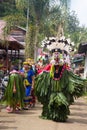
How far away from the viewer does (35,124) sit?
9703mm

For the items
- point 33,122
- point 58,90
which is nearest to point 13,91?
point 58,90

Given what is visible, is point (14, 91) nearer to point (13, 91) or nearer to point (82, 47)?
point (13, 91)

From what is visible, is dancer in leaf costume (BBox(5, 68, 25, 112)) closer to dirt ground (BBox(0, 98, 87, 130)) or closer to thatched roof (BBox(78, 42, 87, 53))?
dirt ground (BBox(0, 98, 87, 130))

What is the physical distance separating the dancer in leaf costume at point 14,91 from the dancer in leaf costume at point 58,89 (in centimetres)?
156

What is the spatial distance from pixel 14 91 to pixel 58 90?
6.66 ft

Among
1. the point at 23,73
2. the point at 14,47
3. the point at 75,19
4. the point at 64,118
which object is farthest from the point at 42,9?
the point at 75,19

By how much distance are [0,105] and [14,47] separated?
1254 cm

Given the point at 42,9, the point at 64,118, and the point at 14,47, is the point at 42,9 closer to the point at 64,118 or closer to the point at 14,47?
the point at 14,47

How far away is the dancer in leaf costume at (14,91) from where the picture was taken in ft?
39.5

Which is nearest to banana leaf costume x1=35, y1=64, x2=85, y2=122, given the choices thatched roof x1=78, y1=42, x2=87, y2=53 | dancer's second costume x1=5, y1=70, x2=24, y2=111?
dancer's second costume x1=5, y1=70, x2=24, y2=111

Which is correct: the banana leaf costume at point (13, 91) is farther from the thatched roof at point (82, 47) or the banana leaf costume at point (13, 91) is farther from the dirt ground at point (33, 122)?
the thatched roof at point (82, 47)

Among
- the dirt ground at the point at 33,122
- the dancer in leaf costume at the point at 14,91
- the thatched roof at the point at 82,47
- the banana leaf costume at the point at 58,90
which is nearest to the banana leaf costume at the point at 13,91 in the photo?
Result: the dancer in leaf costume at the point at 14,91

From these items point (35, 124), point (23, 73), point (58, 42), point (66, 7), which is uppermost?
point (66, 7)

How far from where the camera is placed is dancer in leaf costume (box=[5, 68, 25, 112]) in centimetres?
1205
